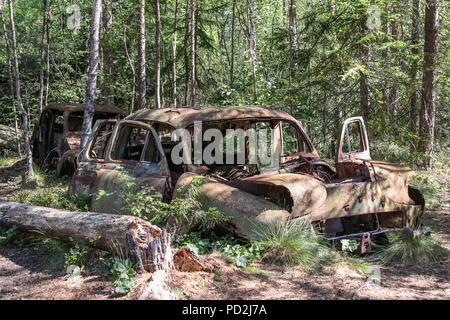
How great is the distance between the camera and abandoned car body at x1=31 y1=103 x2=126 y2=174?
37.7ft

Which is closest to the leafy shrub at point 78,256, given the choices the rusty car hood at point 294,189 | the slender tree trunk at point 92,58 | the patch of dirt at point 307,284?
the patch of dirt at point 307,284

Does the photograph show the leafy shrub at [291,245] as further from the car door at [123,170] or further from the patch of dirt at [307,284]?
the car door at [123,170]

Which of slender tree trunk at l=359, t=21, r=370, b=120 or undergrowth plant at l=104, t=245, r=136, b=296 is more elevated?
slender tree trunk at l=359, t=21, r=370, b=120

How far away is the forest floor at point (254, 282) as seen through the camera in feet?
12.1

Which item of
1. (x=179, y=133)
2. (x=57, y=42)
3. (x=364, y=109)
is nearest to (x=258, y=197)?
(x=179, y=133)

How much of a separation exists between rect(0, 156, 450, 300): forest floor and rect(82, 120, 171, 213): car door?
1065 millimetres

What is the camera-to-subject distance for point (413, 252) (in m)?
4.82

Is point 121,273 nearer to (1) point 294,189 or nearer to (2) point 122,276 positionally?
(2) point 122,276

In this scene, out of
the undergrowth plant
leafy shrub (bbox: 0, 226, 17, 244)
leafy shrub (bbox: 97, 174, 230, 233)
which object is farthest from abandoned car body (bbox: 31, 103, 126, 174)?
the undergrowth plant

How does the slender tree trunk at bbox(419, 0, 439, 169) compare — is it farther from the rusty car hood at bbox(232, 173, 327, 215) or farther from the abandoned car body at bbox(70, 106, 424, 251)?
the rusty car hood at bbox(232, 173, 327, 215)

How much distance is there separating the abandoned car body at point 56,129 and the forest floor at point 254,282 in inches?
280

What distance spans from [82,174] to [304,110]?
7513 mm

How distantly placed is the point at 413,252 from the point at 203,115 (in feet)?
10.6

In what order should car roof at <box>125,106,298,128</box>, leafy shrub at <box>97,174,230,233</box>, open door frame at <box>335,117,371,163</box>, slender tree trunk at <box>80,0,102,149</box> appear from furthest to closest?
slender tree trunk at <box>80,0,102,149</box> → car roof at <box>125,106,298,128</box> → open door frame at <box>335,117,371,163</box> → leafy shrub at <box>97,174,230,233</box>
